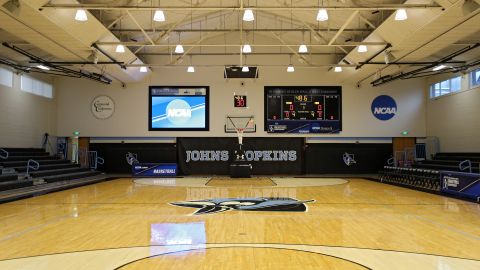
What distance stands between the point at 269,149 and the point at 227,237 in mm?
14338

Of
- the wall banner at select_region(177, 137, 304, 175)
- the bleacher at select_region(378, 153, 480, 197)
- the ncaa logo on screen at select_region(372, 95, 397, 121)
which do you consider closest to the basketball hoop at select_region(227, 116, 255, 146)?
the wall banner at select_region(177, 137, 304, 175)

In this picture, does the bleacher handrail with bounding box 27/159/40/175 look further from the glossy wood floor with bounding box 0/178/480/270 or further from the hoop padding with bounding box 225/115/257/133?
the hoop padding with bounding box 225/115/257/133

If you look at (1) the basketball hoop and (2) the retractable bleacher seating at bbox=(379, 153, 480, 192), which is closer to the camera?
(2) the retractable bleacher seating at bbox=(379, 153, 480, 192)

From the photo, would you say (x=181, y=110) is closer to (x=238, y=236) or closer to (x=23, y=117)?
(x=23, y=117)

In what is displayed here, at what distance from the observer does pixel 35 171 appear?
579 inches

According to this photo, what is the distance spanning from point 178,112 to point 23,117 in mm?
6712

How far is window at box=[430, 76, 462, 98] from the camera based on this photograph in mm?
17492

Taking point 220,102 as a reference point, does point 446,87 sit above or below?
above

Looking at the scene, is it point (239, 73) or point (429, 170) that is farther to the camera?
point (239, 73)

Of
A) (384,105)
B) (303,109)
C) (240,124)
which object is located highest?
(384,105)

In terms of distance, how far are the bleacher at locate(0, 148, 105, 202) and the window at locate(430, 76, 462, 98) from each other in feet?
52.2

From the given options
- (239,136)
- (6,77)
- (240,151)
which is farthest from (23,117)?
(240,151)

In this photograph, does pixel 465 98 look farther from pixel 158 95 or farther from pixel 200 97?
pixel 158 95

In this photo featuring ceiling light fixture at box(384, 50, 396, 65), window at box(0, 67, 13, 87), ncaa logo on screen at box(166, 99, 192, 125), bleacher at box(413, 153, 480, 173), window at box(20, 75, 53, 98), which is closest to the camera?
ceiling light fixture at box(384, 50, 396, 65)
